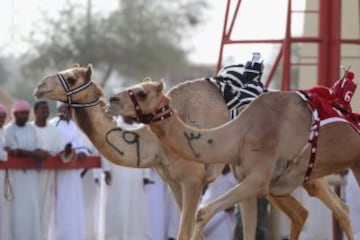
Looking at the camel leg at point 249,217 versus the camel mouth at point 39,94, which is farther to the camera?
the camel mouth at point 39,94

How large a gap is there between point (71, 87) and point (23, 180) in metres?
3.09

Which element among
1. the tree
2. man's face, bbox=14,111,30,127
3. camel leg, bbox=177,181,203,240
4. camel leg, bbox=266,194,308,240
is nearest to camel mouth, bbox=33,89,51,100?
camel leg, bbox=177,181,203,240

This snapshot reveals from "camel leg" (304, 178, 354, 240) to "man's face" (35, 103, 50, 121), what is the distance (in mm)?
4216

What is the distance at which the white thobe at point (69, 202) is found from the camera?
16359 mm

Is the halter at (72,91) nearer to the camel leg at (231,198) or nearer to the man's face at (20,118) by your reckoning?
the camel leg at (231,198)

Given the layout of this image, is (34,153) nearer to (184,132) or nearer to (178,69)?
(184,132)

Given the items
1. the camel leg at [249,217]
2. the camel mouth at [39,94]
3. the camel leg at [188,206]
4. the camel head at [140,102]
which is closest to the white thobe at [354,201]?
the camel leg at [188,206]

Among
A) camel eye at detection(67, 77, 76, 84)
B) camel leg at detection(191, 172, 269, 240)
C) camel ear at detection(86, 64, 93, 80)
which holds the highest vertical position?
camel ear at detection(86, 64, 93, 80)

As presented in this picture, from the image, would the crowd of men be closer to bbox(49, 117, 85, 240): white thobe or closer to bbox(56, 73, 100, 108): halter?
bbox(49, 117, 85, 240): white thobe

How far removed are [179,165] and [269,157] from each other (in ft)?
5.02

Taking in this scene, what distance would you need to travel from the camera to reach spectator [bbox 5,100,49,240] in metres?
15.7

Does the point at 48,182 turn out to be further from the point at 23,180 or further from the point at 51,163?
the point at 23,180

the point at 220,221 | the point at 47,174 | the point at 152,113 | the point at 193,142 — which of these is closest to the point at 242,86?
the point at 193,142

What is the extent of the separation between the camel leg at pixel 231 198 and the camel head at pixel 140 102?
97 cm
